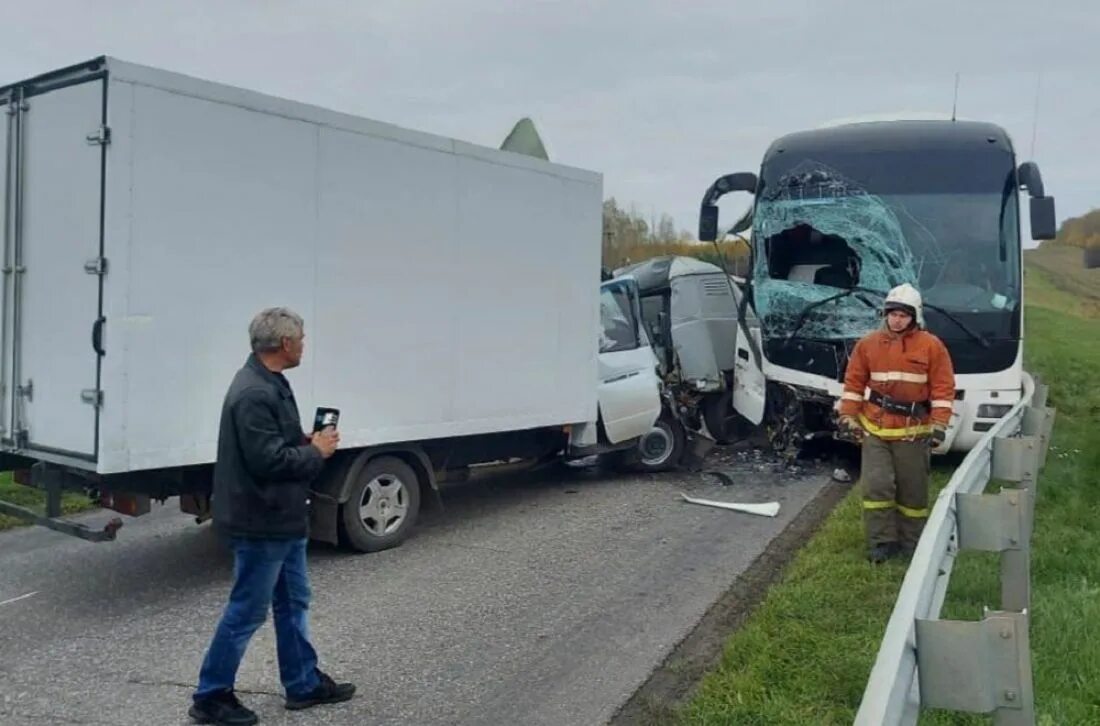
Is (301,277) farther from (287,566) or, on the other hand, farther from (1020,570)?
(1020,570)

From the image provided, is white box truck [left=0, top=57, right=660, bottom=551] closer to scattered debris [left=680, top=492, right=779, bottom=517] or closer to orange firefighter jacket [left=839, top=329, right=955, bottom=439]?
scattered debris [left=680, top=492, right=779, bottom=517]

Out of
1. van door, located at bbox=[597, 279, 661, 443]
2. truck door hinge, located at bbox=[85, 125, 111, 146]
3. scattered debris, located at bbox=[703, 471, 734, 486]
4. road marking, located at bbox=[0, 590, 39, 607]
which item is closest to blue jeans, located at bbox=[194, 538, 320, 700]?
road marking, located at bbox=[0, 590, 39, 607]

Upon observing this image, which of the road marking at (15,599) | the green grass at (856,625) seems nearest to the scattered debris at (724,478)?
the green grass at (856,625)

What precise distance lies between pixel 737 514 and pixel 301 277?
413 cm

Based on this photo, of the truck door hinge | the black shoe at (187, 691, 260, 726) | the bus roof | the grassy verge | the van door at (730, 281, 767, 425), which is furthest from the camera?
the van door at (730, 281, 767, 425)

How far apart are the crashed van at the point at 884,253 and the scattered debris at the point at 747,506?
157cm

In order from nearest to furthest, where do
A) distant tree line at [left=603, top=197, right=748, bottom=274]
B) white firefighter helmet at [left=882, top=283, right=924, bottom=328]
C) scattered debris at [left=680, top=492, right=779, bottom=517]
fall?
white firefighter helmet at [left=882, top=283, right=924, bottom=328] → scattered debris at [left=680, top=492, right=779, bottom=517] → distant tree line at [left=603, top=197, right=748, bottom=274]

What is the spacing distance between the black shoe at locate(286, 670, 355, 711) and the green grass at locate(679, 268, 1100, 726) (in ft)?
4.87

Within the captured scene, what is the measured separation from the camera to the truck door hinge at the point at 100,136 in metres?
5.32

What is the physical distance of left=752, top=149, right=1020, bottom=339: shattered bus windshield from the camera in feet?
30.1

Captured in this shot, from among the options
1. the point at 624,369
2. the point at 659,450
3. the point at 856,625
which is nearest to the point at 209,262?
the point at 856,625

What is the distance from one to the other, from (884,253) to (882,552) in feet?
12.8

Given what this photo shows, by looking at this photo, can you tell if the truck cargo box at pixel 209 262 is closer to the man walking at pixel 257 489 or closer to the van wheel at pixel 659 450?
the man walking at pixel 257 489

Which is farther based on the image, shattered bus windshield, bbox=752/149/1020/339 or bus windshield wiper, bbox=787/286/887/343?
bus windshield wiper, bbox=787/286/887/343
